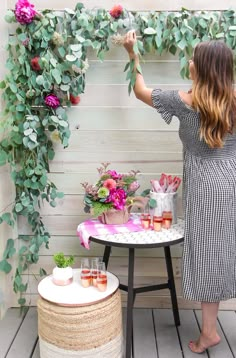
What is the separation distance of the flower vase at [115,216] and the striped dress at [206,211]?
0.33m

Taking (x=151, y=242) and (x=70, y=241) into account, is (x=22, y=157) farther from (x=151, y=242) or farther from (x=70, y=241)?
(x=151, y=242)

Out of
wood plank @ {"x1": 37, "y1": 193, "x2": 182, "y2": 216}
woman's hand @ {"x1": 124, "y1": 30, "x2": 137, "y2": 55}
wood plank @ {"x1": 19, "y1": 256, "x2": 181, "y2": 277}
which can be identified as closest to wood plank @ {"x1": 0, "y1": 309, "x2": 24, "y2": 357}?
wood plank @ {"x1": 19, "y1": 256, "x2": 181, "y2": 277}

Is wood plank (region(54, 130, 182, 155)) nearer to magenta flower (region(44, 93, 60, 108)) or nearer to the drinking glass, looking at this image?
magenta flower (region(44, 93, 60, 108))

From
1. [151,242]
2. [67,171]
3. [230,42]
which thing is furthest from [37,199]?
[230,42]

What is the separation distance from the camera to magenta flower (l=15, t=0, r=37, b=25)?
2346 millimetres

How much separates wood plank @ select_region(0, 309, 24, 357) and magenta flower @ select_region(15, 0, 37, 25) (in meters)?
1.64

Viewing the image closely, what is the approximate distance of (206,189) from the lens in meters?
2.13

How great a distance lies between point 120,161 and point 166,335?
38.9 inches

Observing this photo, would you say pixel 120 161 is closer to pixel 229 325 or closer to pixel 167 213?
pixel 167 213

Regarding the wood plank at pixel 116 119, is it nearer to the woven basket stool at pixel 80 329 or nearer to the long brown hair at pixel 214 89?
the long brown hair at pixel 214 89

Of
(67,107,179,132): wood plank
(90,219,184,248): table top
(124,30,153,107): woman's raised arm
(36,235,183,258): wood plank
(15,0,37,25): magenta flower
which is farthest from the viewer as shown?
(36,235,183,258): wood plank

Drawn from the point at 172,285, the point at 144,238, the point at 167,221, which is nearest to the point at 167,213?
the point at 167,221

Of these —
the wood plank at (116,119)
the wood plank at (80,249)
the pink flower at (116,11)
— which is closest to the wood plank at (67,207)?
the wood plank at (80,249)

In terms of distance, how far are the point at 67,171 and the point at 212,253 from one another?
979 mm
